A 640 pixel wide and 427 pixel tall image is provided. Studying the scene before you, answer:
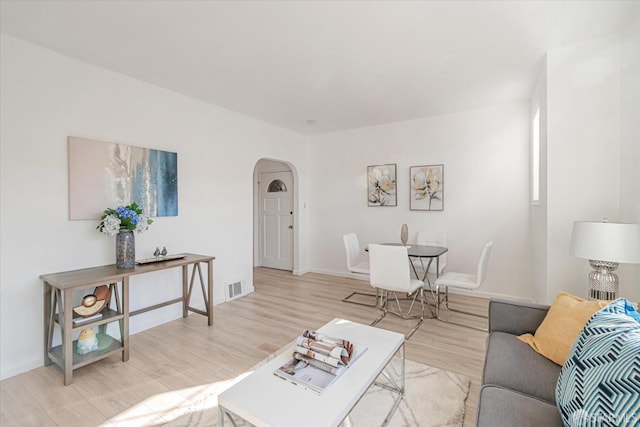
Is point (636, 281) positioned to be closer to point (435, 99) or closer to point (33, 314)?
point (435, 99)

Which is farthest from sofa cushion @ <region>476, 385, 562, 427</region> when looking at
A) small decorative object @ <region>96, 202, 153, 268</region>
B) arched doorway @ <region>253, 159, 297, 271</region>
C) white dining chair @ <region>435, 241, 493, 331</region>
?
arched doorway @ <region>253, 159, 297, 271</region>

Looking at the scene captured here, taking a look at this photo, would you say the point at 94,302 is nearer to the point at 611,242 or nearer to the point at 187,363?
the point at 187,363

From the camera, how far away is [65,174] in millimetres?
2609

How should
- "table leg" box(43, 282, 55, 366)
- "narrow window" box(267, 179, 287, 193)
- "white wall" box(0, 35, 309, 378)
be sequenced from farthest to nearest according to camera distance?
"narrow window" box(267, 179, 287, 193), "table leg" box(43, 282, 55, 366), "white wall" box(0, 35, 309, 378)

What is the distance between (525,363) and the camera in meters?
1.56

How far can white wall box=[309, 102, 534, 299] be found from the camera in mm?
3924

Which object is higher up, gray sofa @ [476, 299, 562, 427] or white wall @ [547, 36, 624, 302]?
white wall @ [547, 36, 624, 302]

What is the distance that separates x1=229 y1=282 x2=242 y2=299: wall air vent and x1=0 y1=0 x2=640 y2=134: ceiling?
256cm

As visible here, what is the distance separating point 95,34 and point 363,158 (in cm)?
387

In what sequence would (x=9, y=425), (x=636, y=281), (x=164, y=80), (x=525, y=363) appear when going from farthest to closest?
1. (x=164, y=80)
2. (x=636, y=281)
3. (x=9, y=425)
4. (x=525, y=363)

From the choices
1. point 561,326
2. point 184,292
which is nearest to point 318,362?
point 561,326

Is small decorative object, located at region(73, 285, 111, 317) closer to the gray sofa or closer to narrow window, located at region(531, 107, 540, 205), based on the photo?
the gray sofa

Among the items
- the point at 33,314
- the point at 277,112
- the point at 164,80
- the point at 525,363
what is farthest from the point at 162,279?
the point at 525,363

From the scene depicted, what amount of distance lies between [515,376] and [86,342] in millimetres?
3083
